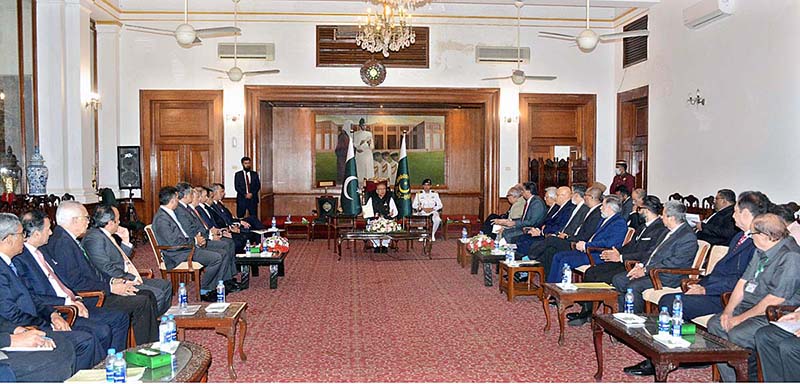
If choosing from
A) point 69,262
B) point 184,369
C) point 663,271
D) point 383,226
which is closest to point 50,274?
point 69,262

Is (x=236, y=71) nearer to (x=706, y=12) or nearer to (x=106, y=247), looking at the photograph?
(x=106, y=247)

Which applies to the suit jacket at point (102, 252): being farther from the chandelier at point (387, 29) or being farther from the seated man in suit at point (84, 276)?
the chandelier at point (387, 29)

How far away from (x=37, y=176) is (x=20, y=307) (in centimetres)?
624

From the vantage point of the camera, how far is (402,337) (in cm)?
588

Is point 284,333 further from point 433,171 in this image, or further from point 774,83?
point 433,171

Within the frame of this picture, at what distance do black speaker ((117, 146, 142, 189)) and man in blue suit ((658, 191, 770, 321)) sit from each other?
10786 mm

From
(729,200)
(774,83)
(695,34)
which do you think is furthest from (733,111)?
(729,200)

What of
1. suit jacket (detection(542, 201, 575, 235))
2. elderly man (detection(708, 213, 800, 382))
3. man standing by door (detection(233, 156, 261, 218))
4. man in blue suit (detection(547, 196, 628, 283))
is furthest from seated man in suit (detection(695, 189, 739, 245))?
man standing by door (detection(233, 156, 261, 218))

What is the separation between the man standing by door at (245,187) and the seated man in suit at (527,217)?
17.6ft

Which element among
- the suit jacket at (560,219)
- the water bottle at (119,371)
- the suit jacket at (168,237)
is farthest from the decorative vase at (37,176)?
the water bottle at (119,371)

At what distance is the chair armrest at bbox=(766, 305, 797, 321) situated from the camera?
4168 mm

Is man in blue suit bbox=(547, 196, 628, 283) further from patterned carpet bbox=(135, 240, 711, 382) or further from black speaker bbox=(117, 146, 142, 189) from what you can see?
black speaker bbox=(117, 146, 142, 189)

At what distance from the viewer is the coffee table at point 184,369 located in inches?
130

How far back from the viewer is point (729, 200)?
25.2ft
